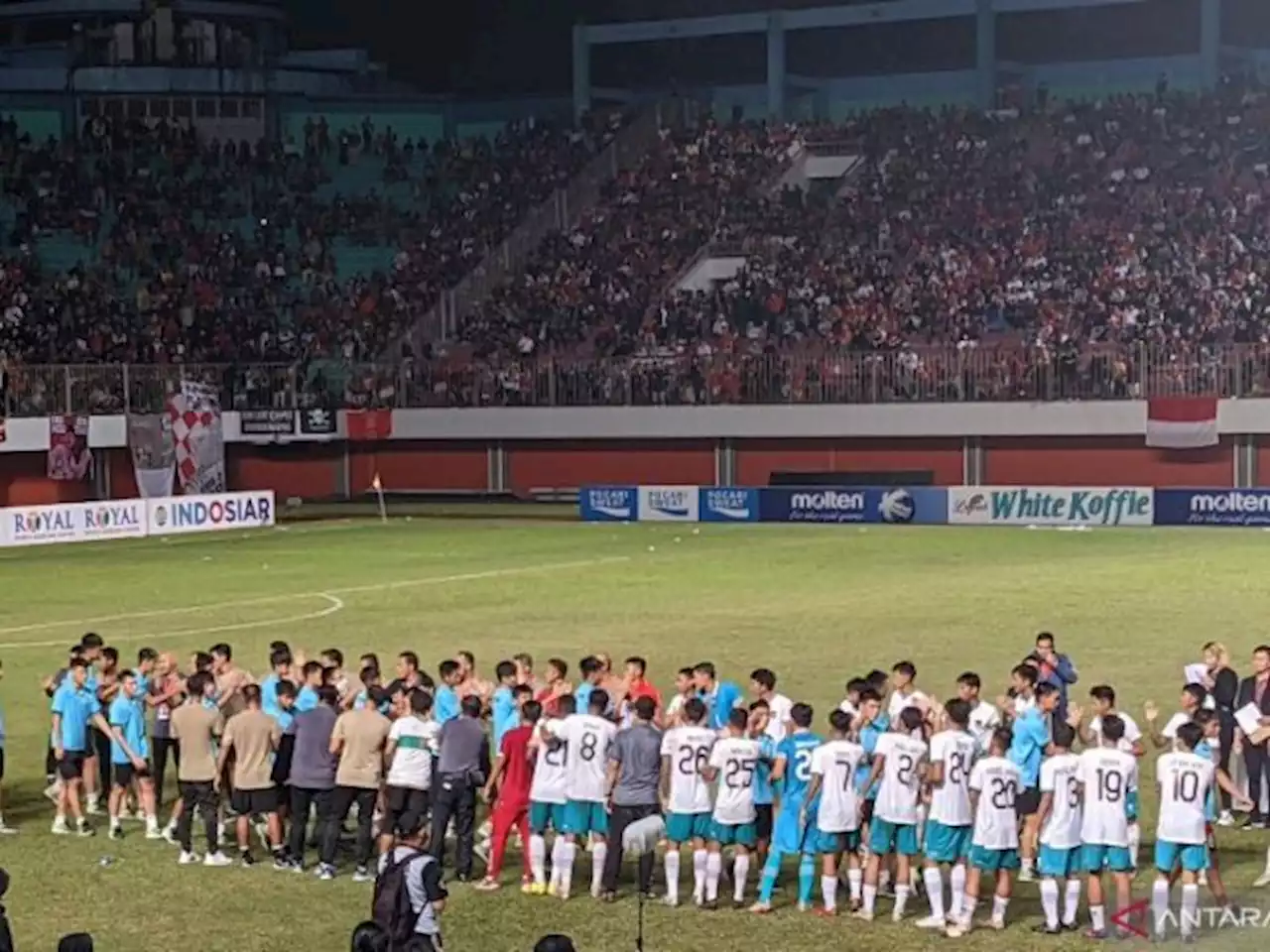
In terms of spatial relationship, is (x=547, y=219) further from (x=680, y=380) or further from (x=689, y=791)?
(x=689, y=791)

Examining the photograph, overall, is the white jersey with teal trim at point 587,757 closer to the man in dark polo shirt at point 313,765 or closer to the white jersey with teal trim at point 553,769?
the white jersey with teal trim at point 553,769

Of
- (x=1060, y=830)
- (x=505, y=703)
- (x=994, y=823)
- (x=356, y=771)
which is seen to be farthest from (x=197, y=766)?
(x=1060, y=830)

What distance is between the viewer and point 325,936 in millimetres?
16875

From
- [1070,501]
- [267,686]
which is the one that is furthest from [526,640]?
[1070,501]

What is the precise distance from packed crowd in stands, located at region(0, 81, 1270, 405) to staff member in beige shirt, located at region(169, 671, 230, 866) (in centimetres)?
3770

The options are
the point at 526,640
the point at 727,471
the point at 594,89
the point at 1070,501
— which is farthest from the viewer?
the point at 594,89

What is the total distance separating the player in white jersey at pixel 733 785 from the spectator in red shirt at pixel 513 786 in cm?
172

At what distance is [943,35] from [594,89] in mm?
12256

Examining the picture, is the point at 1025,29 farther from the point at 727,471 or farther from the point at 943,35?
the point at 727,471

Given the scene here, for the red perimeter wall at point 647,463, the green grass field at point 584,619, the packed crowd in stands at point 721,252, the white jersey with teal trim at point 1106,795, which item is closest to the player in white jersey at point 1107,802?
the white jersey with teal trim at point 1106,795

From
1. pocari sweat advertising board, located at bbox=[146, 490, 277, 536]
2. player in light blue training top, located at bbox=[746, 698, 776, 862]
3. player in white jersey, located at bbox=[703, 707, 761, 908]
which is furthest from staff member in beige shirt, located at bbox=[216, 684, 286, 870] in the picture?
pocari sweat advertising board, located at bbox=[146, 490, 277, 536]

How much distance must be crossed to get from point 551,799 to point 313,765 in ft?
7.22

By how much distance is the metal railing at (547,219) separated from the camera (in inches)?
2675

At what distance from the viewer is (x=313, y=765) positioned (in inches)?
739
